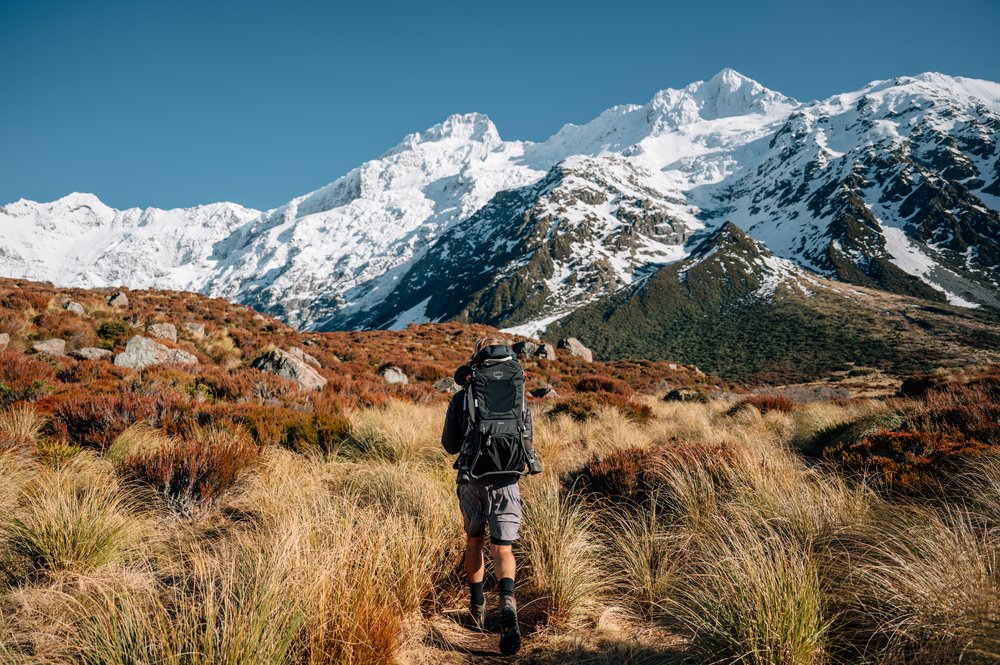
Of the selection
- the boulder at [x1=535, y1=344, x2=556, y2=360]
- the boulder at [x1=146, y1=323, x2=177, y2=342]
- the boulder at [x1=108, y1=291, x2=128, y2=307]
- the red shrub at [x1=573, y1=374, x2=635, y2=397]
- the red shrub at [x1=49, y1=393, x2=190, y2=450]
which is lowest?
the red shrub at [x1=573, y1=374, x2=635, y2=397]

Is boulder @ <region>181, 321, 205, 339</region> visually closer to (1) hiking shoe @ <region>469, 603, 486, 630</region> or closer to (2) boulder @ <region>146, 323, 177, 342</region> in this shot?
(2) boulder @ <region>146, 323, 177, 342</region>

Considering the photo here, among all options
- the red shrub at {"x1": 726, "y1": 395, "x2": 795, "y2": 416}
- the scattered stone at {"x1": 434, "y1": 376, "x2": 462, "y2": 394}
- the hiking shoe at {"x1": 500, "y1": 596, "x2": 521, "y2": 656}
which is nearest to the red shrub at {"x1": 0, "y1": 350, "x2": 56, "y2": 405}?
the hiking shoe at {"x1": 500, "y1": 596, "x2": 521, "y2": 656}

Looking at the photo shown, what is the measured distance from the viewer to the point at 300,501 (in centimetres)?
431

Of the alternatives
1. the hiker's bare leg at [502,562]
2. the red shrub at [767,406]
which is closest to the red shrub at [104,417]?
the hiker's bare leg at [502,562]

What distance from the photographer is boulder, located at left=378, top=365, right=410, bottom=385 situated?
1716cm

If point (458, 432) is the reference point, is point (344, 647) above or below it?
below

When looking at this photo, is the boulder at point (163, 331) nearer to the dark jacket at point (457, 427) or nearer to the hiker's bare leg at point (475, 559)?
the dark jacket at point (457, 427)

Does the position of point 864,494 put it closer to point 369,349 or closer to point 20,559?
point 20,559

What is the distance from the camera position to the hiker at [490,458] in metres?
3.55

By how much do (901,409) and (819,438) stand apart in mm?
2154

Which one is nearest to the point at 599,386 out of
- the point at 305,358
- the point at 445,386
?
the point at 445,386

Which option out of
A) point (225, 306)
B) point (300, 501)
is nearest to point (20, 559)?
point (300, 501)

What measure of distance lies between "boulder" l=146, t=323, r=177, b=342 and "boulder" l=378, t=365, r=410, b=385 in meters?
6.96

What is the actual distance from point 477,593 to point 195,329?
57.6 ft
